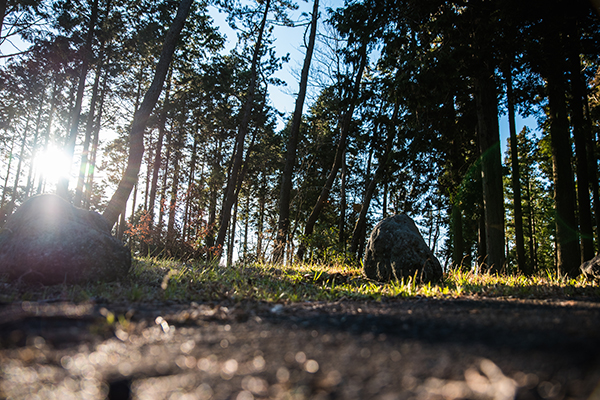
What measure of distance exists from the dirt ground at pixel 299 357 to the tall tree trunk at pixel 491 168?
614cm

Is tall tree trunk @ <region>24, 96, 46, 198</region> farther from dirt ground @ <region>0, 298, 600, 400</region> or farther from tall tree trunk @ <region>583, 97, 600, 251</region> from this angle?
tall tree trunk @ <region>583, 97, 600, 251</region>

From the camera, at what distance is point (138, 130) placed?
25.6ft

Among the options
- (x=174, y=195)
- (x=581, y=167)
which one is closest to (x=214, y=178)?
(x=174, y=195)

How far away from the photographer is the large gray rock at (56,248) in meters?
3.81

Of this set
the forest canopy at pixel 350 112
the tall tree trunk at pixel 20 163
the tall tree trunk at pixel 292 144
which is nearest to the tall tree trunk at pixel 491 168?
the forest canopy at pixel 350 112

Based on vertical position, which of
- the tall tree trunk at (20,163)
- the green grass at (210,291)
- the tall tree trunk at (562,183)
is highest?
the tall tree trunk at (20,163)

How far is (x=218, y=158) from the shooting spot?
21203 mm

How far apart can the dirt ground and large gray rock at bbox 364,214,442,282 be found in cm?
389

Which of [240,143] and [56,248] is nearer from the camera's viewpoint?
[56,248]

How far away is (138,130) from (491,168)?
27.6ft

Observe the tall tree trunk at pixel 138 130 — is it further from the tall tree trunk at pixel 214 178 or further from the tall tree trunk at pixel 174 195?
the tall tree trunk at pixel 214 178

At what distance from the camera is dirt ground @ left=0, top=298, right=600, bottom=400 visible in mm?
1121

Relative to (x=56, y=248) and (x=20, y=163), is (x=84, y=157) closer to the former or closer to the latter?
(x=56, y=248)

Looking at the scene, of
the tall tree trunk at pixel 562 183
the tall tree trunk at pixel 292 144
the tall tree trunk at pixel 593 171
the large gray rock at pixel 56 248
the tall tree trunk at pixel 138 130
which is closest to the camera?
the large gray rock at pixel 56 248
